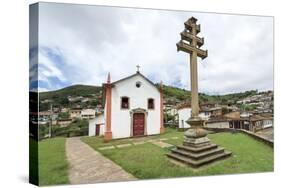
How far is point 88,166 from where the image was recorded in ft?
18.6

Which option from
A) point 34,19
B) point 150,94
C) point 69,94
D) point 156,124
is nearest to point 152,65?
point 150,94

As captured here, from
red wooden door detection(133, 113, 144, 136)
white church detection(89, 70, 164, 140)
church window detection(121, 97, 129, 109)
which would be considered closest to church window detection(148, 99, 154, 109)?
white church detection(89, 70, 164, 140)

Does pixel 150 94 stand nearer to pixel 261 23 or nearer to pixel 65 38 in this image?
pixel 65 38

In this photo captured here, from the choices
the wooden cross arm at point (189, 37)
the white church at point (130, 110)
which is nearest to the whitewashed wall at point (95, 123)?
the white church at point (130, 110)

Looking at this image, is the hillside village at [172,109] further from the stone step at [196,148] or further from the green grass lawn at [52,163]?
the stone step at [196,148]

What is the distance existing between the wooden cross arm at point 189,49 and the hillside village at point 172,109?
613 millimetres

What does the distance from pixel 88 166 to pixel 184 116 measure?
170 centimetres

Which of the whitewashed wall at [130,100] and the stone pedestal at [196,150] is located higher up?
the whitewashed wall at [130,100]

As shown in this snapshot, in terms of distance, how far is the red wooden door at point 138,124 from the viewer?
241 inches

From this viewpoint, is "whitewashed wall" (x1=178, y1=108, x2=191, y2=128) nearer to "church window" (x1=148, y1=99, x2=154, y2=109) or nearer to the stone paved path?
"church window" (x1=148, y1=99, x2=154, y2=109)

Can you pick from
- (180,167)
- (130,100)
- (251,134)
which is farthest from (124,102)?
(251,134)

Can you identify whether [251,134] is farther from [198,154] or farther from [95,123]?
[95,123]

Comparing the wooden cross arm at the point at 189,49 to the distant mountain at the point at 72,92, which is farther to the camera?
the wooden cross arm at the point at 189,49

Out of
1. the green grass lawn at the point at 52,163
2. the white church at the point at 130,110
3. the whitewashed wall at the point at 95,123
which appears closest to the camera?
the green grass lawn at the point at 52,163
